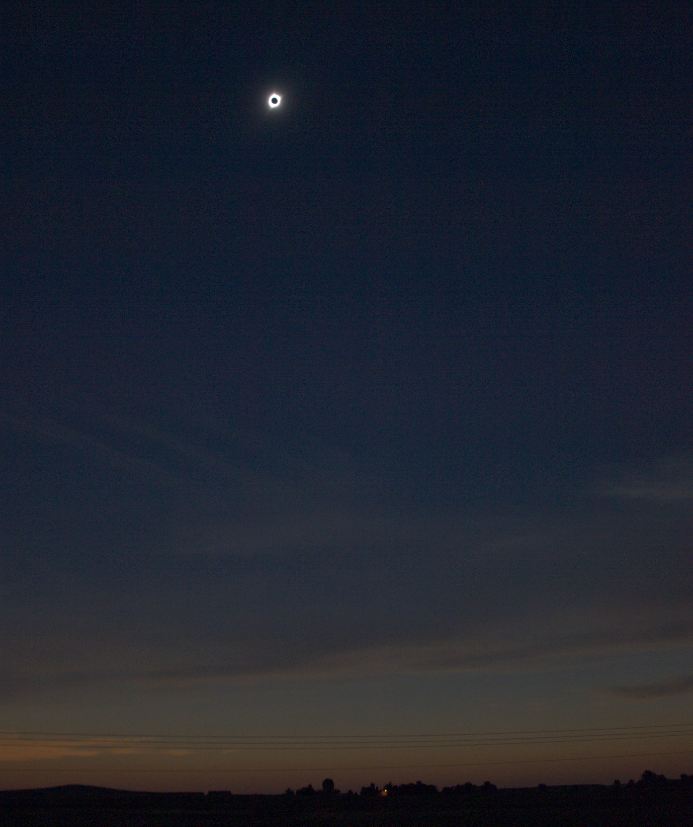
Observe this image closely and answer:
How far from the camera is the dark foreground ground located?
67.7 metres

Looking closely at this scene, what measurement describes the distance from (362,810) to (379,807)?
547 cm

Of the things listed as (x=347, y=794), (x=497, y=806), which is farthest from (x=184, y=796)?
(x=497, y=806)

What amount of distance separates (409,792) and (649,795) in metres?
31.0

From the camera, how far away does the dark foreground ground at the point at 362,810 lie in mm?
67688

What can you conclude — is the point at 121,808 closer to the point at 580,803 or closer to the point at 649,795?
the point at 580,803

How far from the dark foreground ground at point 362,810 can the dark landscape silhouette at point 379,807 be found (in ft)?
0.29

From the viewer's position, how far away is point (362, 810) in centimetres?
8144

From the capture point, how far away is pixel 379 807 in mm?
86125

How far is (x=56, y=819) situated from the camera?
228 ft

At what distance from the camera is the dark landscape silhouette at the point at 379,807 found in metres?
68.6

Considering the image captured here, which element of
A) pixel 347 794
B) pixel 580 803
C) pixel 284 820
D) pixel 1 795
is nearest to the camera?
pixel 284 820

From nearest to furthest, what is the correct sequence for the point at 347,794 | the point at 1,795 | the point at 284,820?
the point at 284,820 → the point at 1,795 → the point at 347,794

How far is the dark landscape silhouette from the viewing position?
6862 centimetres

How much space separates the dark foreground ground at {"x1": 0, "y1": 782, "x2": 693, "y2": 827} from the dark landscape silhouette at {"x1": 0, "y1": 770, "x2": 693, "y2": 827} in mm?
89
